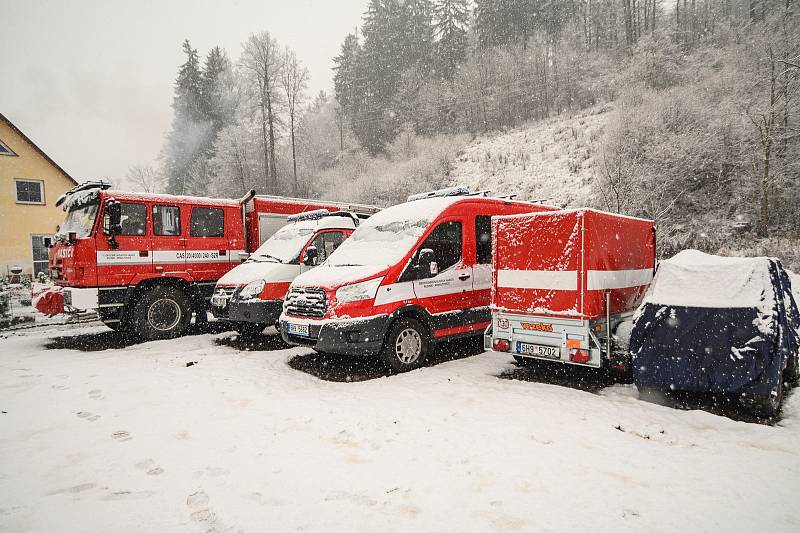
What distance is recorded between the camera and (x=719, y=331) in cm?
479

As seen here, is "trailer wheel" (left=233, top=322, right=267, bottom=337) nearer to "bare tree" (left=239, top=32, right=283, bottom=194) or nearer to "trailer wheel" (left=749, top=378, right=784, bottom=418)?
"trailer wheel" (left=749, top=378, right=784, bottom=418)

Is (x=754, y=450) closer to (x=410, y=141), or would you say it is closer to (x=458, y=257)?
(x=458, y=257)

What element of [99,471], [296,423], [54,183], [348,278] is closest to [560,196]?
[348,278]

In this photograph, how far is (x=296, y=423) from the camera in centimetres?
471

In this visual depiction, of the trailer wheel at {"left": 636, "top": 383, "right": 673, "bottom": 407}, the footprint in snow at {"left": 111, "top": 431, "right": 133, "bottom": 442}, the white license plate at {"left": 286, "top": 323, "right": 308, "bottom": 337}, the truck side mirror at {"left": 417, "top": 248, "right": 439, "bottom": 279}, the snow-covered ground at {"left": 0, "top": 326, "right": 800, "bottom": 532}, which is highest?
the truck side mirror at {"left": 417, "top": 248, "right": 439, "bottom": 279}

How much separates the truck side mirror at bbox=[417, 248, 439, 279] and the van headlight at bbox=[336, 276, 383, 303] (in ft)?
2.56

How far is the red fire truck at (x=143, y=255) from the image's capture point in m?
8.95

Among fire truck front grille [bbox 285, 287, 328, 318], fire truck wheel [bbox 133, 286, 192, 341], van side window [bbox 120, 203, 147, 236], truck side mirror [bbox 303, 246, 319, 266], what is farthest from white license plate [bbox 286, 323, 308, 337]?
van side window [bbox 120, 203, 147, 236]

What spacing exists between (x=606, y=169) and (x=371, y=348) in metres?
14.2

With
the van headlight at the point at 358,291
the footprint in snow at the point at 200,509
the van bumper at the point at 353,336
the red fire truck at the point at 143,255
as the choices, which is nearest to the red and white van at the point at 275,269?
the red fire truck at the point at 143,255

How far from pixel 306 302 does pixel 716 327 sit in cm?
525

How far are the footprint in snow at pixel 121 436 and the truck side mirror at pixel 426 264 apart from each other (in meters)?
4.16

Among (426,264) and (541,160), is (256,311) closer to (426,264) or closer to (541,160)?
(426,264)

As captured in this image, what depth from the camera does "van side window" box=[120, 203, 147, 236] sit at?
9.41 meters
